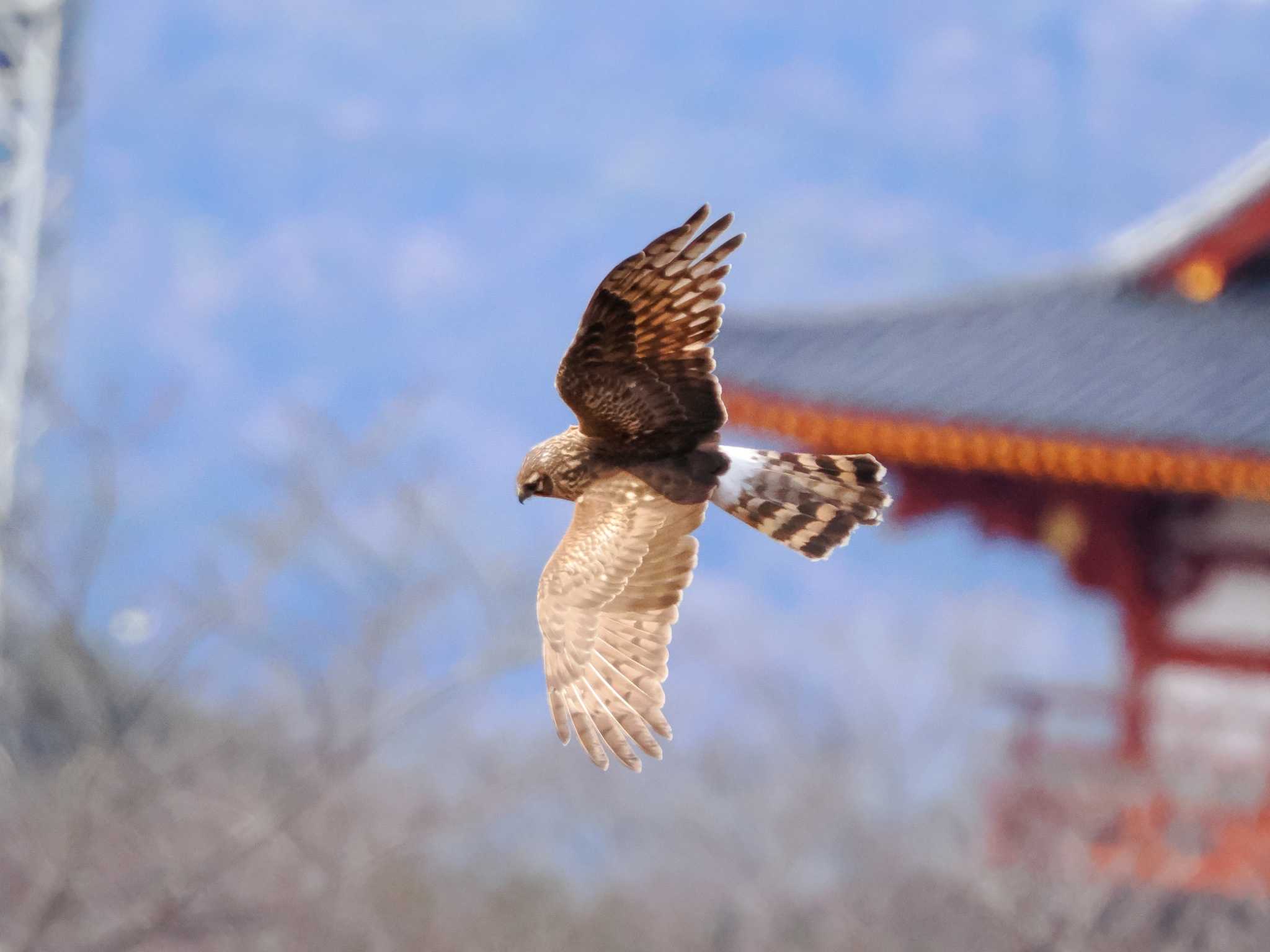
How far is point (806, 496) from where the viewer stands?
1.78 meters

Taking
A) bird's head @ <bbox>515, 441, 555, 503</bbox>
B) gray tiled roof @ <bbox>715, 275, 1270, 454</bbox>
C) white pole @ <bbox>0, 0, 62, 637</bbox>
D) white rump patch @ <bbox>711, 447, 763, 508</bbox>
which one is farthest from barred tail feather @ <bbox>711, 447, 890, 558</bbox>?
white pole @ <bbox>0, 0, 62, 637</bbox>

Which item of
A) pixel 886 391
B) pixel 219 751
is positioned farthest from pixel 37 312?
pixel 886 391

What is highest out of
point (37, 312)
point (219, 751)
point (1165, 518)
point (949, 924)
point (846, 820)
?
point (37, 312)

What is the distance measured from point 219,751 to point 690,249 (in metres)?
7.82

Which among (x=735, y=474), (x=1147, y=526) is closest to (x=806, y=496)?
(x=735, y=474)

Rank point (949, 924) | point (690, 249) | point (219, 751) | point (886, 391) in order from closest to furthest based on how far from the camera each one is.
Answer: point (690, 249)
point (886, 391)
point (949, 924)
point (219, 751)

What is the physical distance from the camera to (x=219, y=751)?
8914 millimetres

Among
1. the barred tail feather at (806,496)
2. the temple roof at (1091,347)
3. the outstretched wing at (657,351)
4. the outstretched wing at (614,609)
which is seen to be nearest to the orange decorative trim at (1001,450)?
the temple roof at (1091,347)

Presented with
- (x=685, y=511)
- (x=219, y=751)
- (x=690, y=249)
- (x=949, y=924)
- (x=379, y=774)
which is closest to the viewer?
(x=690, y=249)

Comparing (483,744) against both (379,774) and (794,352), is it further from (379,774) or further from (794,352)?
(794,352)

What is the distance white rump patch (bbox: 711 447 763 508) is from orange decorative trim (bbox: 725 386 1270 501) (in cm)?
460

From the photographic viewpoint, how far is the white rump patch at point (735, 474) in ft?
5.55

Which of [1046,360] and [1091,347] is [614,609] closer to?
[1046,360]

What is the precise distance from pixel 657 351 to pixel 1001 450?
5.02 m
